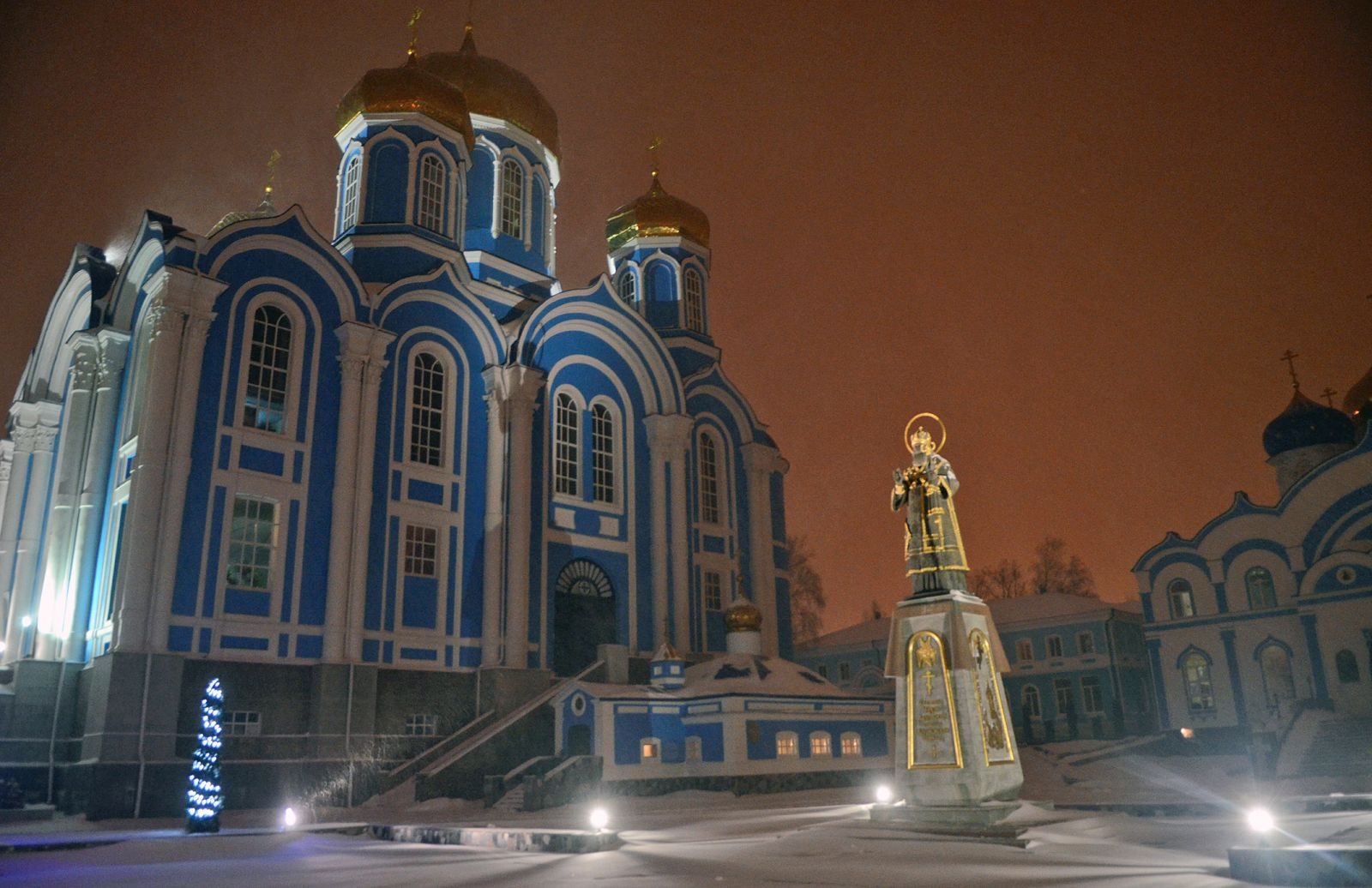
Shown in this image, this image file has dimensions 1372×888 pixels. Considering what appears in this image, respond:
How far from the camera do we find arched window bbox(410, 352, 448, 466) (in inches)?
805

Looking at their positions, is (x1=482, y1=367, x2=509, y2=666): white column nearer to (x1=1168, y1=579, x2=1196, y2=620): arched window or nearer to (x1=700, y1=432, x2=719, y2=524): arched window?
(x1=700, y1=432, x2=719, y2=524): arched window

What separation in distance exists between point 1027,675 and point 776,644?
13.7 metres

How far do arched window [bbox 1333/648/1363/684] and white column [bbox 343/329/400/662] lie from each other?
23.0 metres

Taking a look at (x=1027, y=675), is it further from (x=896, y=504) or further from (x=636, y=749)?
(x=896, y=504)

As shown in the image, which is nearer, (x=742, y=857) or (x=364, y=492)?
(x=742, y=857)

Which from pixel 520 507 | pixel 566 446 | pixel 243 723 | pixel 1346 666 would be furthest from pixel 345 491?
pixel 1346 666

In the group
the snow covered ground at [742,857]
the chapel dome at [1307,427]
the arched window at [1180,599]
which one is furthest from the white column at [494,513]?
the chapel dome at [1307,427]

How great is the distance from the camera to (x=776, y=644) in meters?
26.3

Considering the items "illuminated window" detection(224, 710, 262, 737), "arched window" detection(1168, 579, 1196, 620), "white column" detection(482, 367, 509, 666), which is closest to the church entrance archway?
"white column" detection(482, 367, 509, 666)

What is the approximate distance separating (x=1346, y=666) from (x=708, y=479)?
16506mm

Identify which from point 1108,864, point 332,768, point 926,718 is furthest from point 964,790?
point 332,768

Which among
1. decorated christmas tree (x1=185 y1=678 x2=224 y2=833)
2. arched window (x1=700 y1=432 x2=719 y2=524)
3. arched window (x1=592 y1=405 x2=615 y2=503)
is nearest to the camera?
decorated christmas tree (x1=185 y1=678 x2=224 y2=833)

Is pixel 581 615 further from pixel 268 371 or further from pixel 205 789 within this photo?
pixel 205 789

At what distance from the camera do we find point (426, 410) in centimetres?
2069
